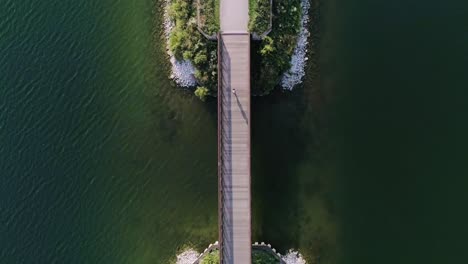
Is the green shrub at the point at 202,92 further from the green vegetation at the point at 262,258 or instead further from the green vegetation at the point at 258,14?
the green vegetation at the point at 262,258

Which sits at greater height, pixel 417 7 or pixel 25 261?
pixel 417 7

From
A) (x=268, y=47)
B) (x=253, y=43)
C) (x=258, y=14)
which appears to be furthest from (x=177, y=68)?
(x=258, y=14)

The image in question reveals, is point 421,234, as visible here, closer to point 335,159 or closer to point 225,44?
point 335,159

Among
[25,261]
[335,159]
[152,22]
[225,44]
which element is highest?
[152,22]

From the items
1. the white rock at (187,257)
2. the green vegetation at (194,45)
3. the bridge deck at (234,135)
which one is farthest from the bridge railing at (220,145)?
the white rock at (187,257)

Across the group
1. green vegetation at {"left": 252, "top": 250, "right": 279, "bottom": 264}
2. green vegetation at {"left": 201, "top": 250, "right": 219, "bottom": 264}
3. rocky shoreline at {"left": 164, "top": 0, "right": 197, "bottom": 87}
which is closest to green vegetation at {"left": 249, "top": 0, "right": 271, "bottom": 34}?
rocky shoreline at {"left": 164, "top": 0, "right": 197, "bottom": 87}

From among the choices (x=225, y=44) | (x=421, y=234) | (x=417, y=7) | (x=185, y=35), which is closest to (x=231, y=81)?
(x=225, y=44)
